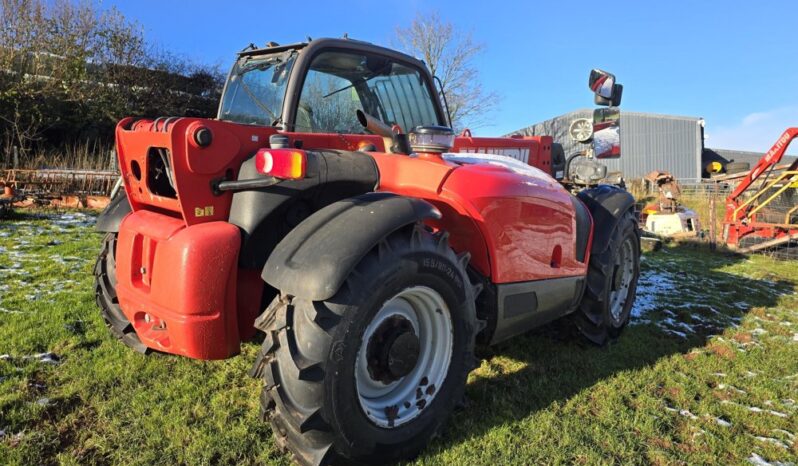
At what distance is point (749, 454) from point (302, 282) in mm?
2545

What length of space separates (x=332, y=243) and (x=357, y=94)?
176cm

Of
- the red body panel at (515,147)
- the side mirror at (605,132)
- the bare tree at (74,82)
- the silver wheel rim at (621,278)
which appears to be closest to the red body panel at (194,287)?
the red body panel at (515,147)

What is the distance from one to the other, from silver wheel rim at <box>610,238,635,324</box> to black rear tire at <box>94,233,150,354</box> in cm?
367

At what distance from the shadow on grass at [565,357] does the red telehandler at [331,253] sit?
1.27ft

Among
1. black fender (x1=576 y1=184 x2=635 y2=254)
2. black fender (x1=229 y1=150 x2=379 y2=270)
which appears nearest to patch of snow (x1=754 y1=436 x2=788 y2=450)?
black fender (x1=576 y1=184 x2=635 y2=254)

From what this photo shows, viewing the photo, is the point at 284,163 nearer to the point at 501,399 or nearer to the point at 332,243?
the point at 332,243

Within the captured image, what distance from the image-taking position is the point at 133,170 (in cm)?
302

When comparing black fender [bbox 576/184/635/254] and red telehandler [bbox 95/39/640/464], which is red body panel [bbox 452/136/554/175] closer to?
black fender [bbox 576/184/635/254]

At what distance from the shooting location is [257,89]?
144 inches

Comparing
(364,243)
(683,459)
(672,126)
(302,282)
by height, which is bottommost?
(683,459)

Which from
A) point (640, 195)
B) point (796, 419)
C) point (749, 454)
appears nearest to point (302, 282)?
point (749, 454)

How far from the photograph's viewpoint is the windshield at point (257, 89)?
3.41 meters

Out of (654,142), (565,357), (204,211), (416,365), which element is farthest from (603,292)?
(654,142)

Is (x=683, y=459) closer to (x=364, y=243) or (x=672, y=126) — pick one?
(x=364, y=243)
